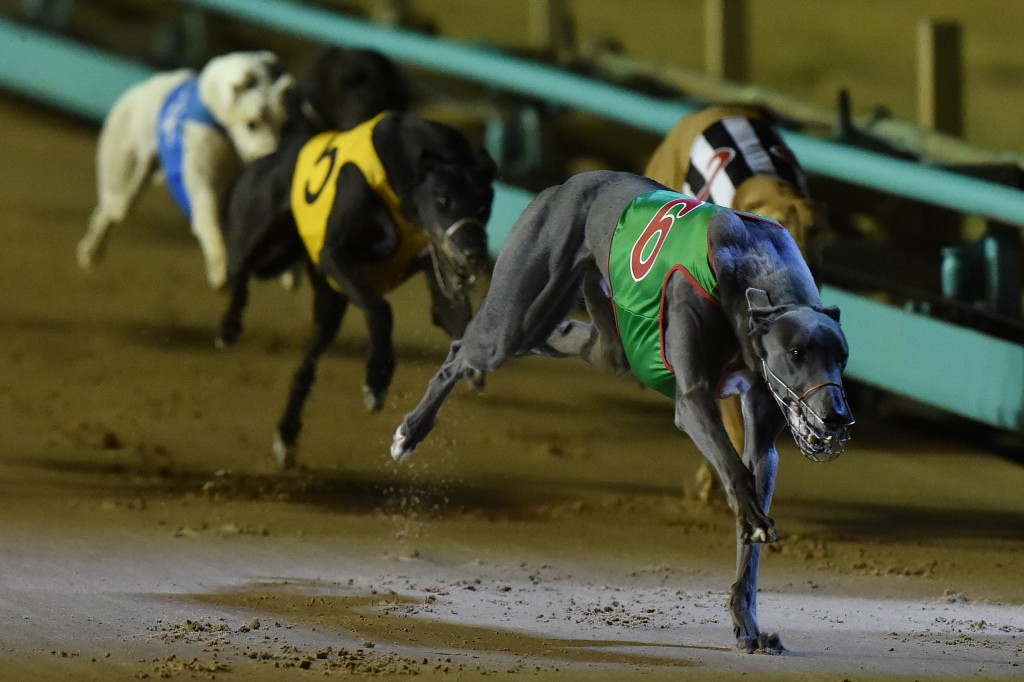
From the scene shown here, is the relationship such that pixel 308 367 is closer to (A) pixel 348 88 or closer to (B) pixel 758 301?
(A) pixel 348 88

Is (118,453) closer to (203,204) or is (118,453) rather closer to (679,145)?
(203,204)

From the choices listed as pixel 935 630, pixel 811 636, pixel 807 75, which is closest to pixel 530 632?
pixel 811 636

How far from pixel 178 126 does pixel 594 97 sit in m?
1.83

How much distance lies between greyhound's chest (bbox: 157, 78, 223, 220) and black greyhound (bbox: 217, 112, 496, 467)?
3.00 ft

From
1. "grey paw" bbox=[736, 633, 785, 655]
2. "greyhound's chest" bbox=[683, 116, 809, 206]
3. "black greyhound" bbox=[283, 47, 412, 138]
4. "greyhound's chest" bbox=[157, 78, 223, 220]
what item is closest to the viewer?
"grey paw" bbox=[736, 633, 785, 655]

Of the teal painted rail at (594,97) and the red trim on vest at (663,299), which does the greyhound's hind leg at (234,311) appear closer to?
the teal painted rail at (594,97)

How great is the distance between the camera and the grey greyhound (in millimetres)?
4418

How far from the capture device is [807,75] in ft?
55.2

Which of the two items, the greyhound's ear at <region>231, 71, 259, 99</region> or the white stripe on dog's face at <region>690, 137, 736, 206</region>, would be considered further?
the greyhound's ear at <region>231, 71, 259, 99</region>

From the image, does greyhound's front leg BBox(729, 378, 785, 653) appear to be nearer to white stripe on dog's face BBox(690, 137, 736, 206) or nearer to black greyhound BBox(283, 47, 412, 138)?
white stripe on dog's face BBox(690, 137, 736, 206)

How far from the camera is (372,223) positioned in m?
6.79

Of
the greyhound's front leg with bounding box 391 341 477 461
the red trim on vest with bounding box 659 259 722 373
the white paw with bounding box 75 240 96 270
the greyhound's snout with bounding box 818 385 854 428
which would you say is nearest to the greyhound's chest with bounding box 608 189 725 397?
the red trim on vest with bounding box 659 259 722 373

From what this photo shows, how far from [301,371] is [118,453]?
2.45 ft

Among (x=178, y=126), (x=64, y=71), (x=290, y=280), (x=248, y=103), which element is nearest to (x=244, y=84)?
(x=248, y=103)
